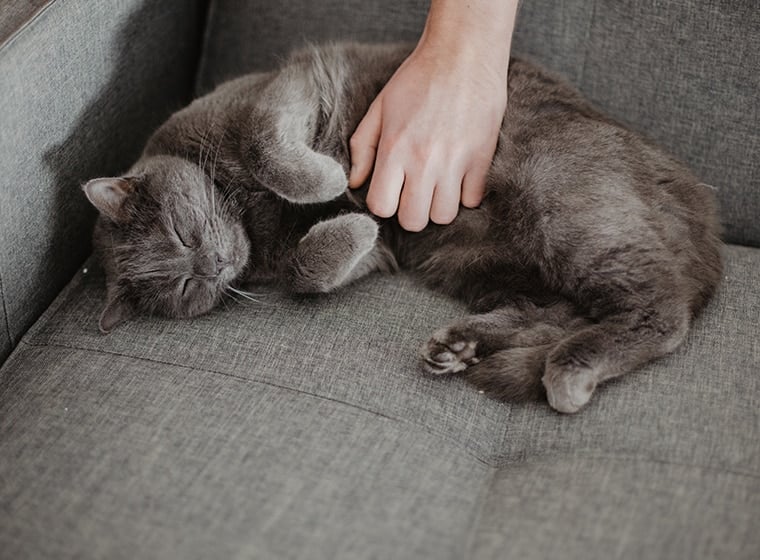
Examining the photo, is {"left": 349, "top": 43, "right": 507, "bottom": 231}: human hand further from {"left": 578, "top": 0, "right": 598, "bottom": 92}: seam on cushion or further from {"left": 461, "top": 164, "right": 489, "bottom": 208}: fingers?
{"left": 578, "top": 0, "right": 598, "bottom": 92}: seam on cushion

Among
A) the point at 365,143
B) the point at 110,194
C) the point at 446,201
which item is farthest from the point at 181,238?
the point at 446,201

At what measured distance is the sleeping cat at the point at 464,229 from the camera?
1.33m

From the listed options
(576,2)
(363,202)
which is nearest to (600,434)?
(363,202)

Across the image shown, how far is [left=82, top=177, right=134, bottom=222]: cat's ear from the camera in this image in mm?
1437

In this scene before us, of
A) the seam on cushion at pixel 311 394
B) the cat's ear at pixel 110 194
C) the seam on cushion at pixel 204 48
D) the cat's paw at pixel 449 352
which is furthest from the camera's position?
the seam on cushion at pixel 204 48

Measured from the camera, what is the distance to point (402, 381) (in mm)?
1309

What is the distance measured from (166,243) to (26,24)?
47cm

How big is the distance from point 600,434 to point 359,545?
44cm

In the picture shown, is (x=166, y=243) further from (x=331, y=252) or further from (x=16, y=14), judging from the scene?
(x=16, y=14)

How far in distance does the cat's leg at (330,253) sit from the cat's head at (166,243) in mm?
147

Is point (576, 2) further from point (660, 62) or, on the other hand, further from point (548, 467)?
point (548, 467)

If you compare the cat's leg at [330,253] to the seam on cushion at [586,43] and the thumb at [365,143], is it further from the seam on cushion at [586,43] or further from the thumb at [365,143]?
the seam on cushion at [586,43]

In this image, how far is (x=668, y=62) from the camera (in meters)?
1.68

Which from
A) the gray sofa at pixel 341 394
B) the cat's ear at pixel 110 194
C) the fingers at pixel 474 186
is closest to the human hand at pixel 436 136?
the fingers at pixel 474 186
